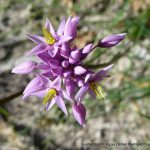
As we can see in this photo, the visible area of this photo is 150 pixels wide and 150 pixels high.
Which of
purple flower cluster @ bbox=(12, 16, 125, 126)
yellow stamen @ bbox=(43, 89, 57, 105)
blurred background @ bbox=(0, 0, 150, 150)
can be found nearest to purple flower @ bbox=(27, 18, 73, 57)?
purple flower cluster @ bbox=(12, 16, 125, 126)

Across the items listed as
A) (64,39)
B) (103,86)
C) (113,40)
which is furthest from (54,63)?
(103,86)

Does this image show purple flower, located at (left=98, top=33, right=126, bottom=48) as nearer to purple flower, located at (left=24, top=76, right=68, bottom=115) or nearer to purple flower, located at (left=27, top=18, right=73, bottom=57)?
purple flower, located at (left=27, top=18, right=73, bottom=57)

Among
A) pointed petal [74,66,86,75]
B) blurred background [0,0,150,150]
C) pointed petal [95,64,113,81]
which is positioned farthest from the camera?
blurred background [0,0,150,150]

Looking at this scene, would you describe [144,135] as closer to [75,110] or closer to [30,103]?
[30,103]

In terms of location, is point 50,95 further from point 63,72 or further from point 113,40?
point 113,40

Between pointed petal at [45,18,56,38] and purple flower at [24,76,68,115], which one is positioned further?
pointed petal at [45,18,56,38]

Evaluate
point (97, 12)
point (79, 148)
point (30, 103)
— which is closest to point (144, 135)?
point (79, 148)

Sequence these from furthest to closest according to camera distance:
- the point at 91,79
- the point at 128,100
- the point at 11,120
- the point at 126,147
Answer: the point at 11,120, the point at 128,100, the point at 126,147, the point at 91,79
